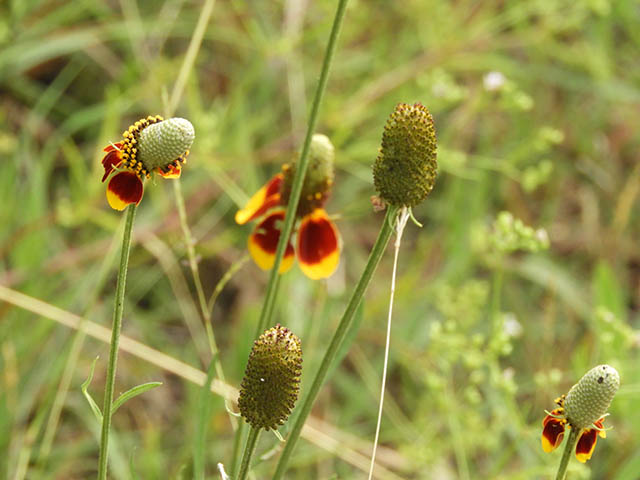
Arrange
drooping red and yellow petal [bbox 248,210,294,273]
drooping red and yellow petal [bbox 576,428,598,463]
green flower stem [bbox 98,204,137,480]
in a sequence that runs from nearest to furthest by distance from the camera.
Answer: green flower stem [bbox 98,204,137,480] → drooping red and yellow petal [bbox 576,428,598,463] → drooping red and yellow petal [bbox 248,210,294,273]

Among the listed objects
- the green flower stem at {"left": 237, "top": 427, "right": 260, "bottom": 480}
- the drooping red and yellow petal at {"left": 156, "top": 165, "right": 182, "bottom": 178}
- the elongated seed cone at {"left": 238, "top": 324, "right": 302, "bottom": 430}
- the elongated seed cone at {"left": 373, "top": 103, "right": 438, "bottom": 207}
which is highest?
the elongated seed cone at {"left": 373, "top": 103, "right": 438, "bottom": 207}

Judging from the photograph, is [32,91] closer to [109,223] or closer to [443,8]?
[109,223]

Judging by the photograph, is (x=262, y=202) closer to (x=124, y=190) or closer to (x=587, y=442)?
(x=124, y=190)

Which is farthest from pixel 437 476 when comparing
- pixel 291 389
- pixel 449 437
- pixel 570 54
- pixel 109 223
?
pixel 570 54

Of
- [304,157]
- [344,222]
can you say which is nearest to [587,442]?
[304,157]

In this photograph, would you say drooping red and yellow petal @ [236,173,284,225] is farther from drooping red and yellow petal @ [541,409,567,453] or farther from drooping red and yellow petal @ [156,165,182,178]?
A: drooping red and yellow petal @ [541,409,567,453]

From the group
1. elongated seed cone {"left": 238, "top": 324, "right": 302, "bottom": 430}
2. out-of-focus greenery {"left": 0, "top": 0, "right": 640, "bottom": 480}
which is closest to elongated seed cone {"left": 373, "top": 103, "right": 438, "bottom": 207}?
elongated seed cone {"left": 238, "top": 324, "right": 302, "bottom": 430}
